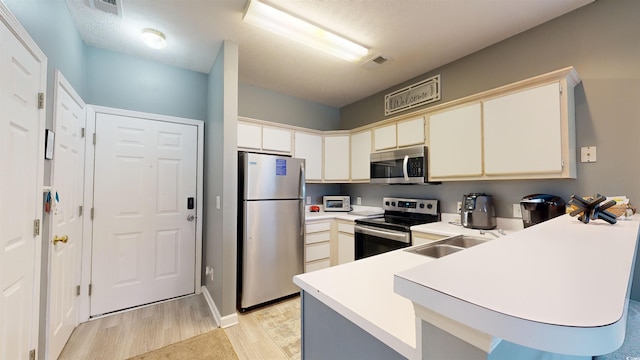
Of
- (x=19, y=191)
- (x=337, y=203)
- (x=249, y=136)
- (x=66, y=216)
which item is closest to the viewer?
(x=19, y=191)

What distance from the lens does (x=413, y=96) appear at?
304 centimetres

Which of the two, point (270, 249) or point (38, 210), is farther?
point (270, 249)

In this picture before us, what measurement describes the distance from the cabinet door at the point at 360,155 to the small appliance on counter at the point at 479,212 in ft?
4.15

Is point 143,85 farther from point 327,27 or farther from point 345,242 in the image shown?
point 345,242

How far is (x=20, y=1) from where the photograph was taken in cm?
121

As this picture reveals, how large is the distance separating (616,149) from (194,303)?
12.8 ft

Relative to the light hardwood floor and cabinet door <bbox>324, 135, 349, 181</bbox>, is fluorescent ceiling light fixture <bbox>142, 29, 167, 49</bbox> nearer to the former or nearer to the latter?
cabinet door <bbox>324, 135, 349, 181</bbox>

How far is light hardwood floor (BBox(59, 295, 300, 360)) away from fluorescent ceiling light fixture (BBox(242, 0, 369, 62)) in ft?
8.44

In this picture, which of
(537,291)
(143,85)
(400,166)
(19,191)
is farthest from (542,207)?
(143,85)

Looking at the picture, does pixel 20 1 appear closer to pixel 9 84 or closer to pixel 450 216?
pixel 9 84

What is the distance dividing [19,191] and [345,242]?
2.65m

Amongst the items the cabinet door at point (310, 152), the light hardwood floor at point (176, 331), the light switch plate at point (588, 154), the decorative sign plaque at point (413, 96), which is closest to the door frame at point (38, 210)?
the light hardwood floor at point (176, 331)

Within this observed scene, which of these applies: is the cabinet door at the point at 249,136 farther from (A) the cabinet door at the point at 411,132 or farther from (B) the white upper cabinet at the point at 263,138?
(A) the cabinet door at the point at 411,132

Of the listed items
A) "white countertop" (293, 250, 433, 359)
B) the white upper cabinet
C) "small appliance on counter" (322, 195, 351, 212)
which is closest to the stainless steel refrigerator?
the white upper cabinet
